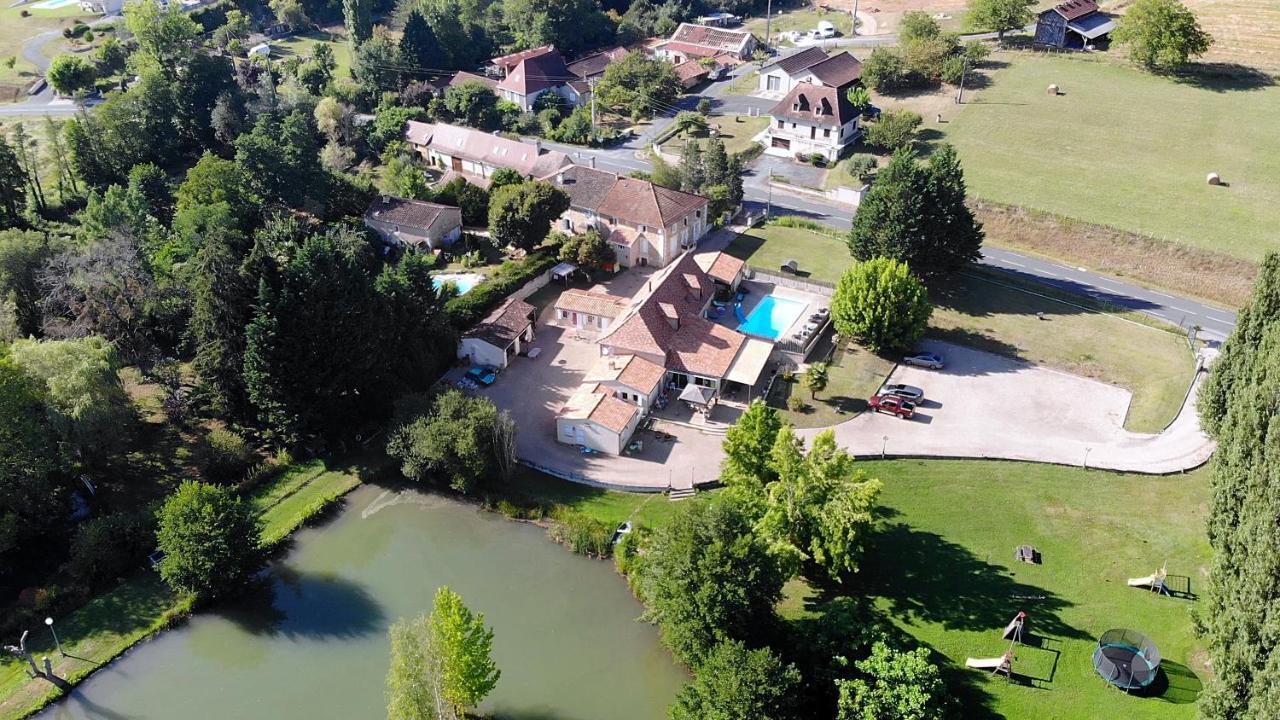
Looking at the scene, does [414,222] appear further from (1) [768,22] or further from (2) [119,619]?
(1) [768,22]

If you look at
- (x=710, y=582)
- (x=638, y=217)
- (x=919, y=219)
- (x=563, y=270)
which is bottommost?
(x=563, y=270)

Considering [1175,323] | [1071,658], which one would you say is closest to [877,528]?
[1071,658]

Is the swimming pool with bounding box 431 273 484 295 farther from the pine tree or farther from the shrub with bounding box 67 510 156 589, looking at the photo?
the pine tree

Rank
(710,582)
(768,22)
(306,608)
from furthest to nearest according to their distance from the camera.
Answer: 1. (768,22)
2. (306,608)
3. (710,582)

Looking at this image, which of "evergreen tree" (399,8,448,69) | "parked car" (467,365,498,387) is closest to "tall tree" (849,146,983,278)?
"parked car" (467,365,498,387)

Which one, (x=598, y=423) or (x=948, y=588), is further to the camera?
(x=598, y=423)

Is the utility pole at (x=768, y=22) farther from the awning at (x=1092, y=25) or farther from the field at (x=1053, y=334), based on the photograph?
the field at (x=1053, y=334)

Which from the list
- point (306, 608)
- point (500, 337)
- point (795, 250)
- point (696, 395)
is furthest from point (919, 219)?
point (306, 608)

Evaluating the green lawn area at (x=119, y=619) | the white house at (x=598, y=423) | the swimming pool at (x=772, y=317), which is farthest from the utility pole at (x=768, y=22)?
the green lawn area at (x=119, y=619)
